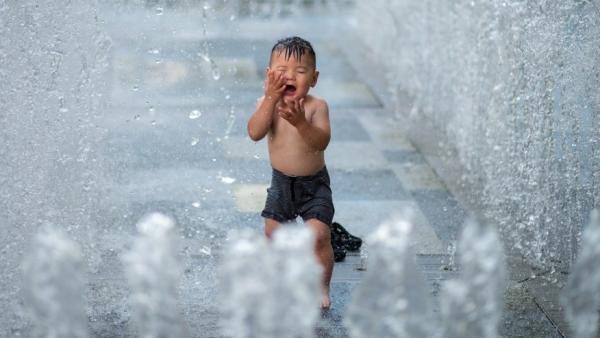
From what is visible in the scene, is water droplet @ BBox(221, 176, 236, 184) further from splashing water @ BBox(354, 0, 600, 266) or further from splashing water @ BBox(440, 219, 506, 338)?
splashing water @ BBox(440, 219, 506, 338)

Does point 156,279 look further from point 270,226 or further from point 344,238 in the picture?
point 344,238

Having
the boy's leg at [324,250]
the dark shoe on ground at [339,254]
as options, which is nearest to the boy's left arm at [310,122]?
the boy's leg at [324,250]

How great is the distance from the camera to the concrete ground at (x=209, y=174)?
3.44m

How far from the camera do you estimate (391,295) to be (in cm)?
191

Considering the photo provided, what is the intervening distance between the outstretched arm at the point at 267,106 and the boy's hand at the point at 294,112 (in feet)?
0.14

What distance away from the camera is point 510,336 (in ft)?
10.3

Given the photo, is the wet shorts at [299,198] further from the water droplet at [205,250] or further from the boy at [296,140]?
the water droplet at [205,250]

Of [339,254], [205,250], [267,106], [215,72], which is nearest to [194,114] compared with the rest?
[215,72]

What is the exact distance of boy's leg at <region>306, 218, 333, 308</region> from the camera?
10.8 feet

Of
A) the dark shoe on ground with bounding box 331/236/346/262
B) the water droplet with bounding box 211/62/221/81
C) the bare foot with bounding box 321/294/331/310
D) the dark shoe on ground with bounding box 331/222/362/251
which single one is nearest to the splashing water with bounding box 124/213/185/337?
the bare foot with bounding box 321/294/331/310

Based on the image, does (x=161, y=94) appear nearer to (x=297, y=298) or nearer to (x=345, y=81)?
(x=345, y=81)

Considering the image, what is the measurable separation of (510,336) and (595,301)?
3.87 feet

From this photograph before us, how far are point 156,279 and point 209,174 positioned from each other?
2.90 meters

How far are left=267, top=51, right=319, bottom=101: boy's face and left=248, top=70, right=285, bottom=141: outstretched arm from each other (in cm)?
2
